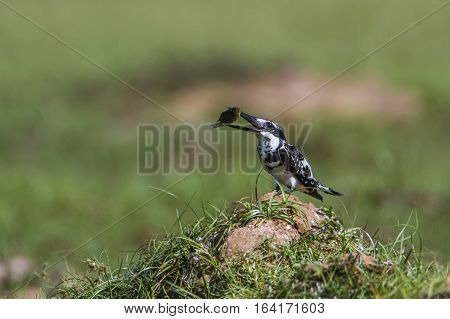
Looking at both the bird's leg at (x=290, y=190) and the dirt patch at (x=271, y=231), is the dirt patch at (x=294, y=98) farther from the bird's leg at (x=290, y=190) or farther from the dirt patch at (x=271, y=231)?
the dirt patch at (x=271, y=231)

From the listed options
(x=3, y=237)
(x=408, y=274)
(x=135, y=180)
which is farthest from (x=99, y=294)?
(x=135, y=180)

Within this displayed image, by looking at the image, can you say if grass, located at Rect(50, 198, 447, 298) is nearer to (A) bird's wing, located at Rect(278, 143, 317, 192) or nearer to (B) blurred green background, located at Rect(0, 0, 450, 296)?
(B) blurred green background, located at Rect(0, 0, 450, 296)

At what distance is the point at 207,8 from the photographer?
125 ft

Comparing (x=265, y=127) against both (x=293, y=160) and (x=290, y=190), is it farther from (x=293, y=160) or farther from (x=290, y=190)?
(x=290, y=190)

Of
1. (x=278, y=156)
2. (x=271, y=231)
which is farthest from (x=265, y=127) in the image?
(x=271, y=231)

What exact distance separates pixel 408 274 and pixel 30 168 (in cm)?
1318

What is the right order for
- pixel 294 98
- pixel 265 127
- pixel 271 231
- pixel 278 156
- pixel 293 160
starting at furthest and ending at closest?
pixel 294 98, pixel 293 160, pixel 278 156, pixel 265 127, pixel 271 231

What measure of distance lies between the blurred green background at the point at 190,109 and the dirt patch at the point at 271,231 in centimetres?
30

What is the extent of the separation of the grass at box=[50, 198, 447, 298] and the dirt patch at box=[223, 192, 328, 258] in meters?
0.04

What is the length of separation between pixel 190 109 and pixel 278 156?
1283 centimetres

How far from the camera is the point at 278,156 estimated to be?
796cm

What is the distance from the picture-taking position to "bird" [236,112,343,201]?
25.8ft

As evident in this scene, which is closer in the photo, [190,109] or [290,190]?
[290,190]

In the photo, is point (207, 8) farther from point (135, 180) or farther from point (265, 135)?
point (265, 135)
